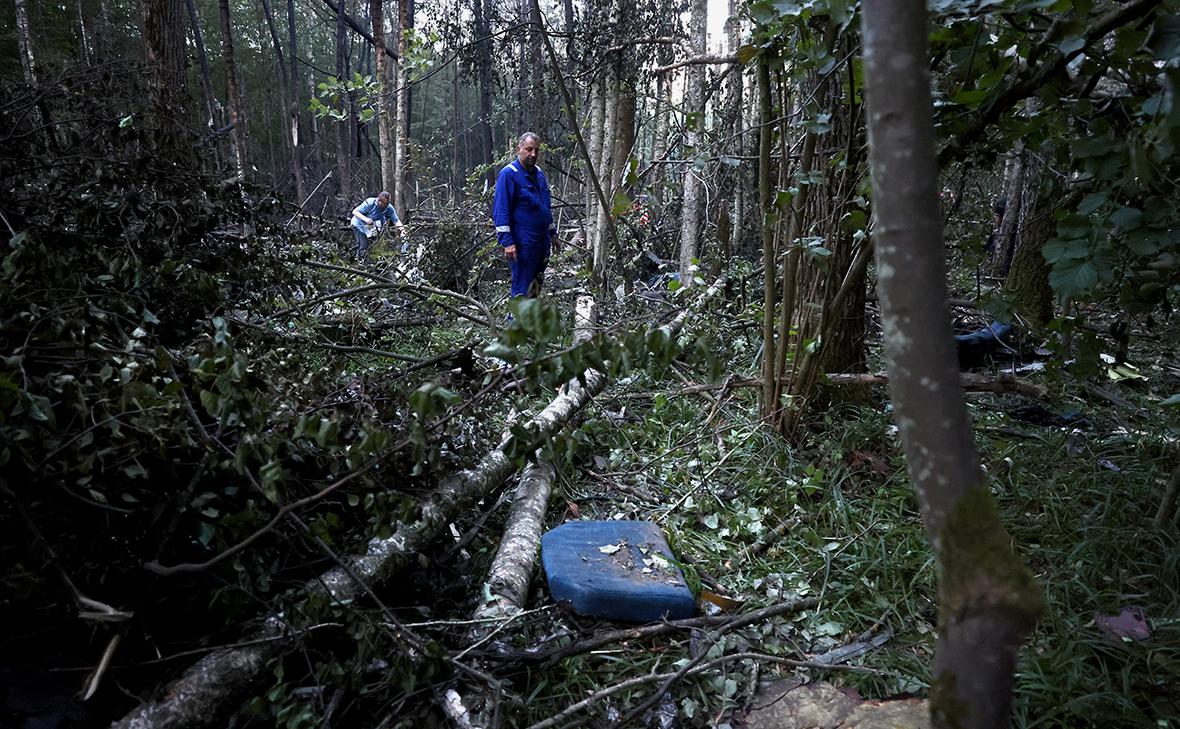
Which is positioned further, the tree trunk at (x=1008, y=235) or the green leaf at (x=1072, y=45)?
the tree trunk at (x=1008, y=235)

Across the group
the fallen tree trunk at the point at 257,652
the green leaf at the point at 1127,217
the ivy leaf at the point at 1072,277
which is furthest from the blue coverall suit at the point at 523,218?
the green leaf at the point at 1127,217

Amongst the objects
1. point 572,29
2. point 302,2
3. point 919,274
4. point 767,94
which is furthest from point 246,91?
point 919,274

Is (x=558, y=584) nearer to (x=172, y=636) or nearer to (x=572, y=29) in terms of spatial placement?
(x=172, y=636)

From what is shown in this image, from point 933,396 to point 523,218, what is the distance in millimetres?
6498

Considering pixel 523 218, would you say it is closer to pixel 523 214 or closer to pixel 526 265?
pixel 523 214

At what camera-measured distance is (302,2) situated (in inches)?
1305

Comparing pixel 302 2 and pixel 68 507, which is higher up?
pixel 302 2

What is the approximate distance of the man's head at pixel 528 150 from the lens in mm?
6859

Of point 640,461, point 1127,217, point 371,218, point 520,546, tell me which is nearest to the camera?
point 1127,217

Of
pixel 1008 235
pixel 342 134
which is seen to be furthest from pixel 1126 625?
pixel 342 134

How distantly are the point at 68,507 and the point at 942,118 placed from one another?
115 inches

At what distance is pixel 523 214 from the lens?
7.08m

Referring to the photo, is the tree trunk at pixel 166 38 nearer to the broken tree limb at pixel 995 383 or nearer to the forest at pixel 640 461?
the forest at pixel 640 461

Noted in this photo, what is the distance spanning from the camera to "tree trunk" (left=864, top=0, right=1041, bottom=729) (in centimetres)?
80
